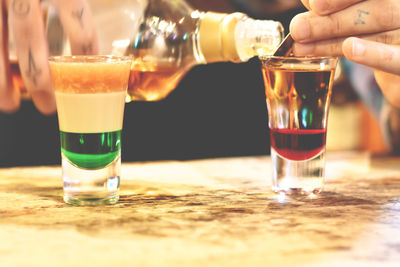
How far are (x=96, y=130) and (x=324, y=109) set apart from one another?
0.35m

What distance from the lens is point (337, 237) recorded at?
0.62 metres

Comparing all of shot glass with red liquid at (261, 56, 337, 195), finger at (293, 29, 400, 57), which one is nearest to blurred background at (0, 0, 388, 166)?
finger at (293, 29, 400, 57)

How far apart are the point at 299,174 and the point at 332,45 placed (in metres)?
0.24

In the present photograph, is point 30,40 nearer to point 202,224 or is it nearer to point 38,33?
point 38,33

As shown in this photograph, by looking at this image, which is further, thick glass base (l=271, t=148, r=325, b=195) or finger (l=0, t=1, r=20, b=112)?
A: finger (l=0, t=1, r=20, b=112)

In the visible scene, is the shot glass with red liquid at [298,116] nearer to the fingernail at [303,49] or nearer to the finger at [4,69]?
the fingernail at [303,49]

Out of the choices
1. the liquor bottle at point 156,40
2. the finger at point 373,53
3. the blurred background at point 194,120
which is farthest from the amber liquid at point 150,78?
the blurred background at point 194,120

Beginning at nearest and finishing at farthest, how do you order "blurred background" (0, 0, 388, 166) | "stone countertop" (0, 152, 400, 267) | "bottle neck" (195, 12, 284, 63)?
1. "stone countertop" (0, 152, 400, 267)
2. "bottle neck" (195, 12, 284, 63)
3. "blurred background" (0, 0, 388, 166)

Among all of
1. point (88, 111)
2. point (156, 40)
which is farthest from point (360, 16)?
point (88, 111)

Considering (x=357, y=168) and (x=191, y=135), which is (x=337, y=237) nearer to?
(x=357, y=168)

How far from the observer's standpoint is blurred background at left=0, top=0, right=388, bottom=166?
1.50 meters

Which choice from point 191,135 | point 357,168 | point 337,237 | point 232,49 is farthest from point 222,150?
point 337,237

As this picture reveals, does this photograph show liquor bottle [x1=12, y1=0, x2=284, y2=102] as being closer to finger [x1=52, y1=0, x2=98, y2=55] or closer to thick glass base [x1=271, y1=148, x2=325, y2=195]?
finger [x1=52, y1=0, x2=98, y2=55]

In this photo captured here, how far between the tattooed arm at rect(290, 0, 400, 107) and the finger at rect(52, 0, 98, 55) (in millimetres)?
338
